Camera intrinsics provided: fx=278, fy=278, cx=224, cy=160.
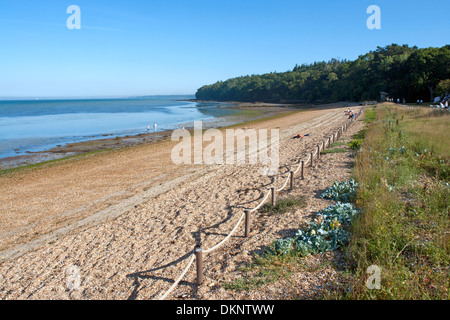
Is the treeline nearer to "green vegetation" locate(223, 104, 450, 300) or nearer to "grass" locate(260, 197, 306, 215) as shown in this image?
"green vegetation" locate(223, 104, 450, 300)

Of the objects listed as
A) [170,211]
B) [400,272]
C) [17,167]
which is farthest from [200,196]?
[17,167]

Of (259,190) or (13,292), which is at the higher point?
(259,190)

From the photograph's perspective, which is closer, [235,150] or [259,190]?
[259,190]

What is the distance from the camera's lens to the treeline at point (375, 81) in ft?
165

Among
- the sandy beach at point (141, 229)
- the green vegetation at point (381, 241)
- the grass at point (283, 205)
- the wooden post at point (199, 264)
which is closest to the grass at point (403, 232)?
the green vegetation at point (381, 241)

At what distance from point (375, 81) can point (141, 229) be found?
80719 mm

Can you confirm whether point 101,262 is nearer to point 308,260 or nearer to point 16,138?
point 308,260

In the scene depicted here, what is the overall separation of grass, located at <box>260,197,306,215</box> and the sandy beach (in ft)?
0.85

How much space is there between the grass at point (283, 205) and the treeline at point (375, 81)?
4906 cm

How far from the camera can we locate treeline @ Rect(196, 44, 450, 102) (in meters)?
50.4

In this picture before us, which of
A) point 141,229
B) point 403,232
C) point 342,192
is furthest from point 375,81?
point 141,229

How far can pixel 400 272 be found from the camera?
3.78m

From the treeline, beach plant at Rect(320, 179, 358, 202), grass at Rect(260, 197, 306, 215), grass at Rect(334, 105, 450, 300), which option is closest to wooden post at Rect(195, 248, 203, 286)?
grass at Rect(334, 105, 450, 300)

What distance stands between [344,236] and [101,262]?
4.90m
